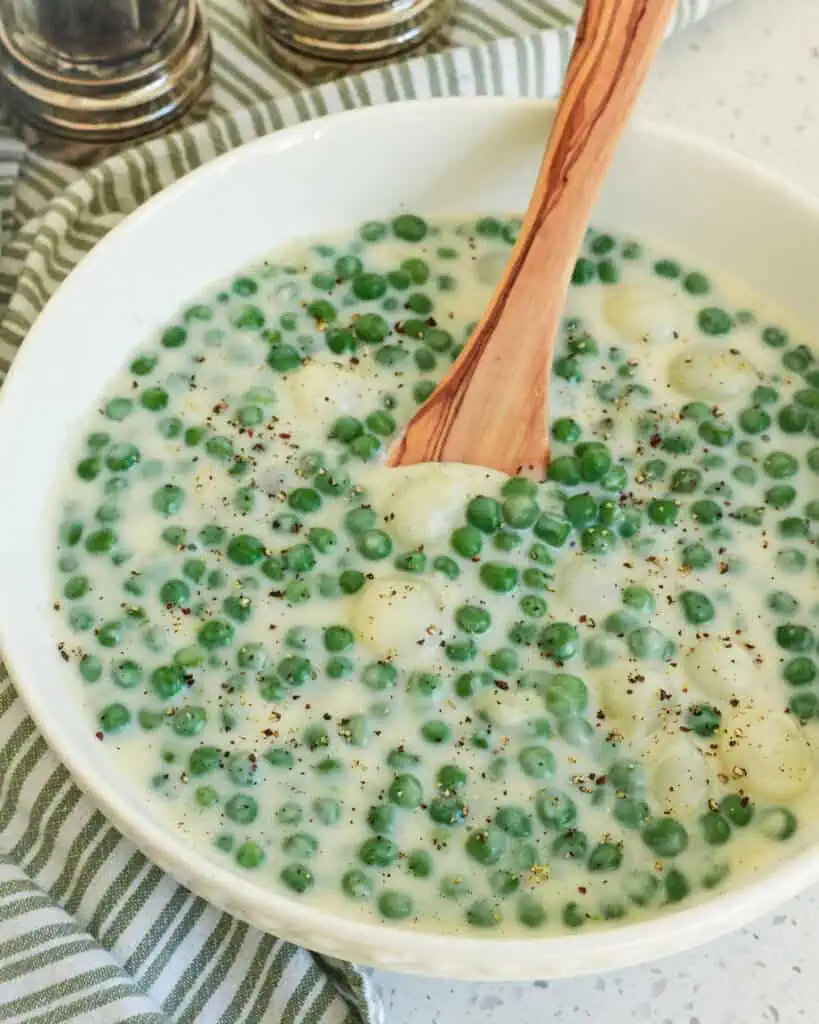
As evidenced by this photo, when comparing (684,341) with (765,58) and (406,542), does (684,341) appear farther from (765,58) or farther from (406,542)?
(765,58)

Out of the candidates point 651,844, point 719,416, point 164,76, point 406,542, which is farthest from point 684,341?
point 164,76

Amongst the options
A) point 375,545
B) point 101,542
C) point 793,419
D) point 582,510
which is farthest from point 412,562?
point 793,419

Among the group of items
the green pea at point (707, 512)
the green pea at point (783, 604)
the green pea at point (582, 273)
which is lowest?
the green pea at point (783, 604)

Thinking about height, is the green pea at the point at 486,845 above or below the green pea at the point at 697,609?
below

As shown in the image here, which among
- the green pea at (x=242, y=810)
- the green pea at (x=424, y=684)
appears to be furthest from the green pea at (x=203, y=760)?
the green pea at (x=424, y=684)

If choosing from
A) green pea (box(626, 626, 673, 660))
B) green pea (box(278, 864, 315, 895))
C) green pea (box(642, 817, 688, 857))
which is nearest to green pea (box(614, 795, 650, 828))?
green pea (box(642, 817, 688, 857))

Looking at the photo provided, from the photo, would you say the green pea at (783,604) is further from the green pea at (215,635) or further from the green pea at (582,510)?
the green pea at (215,635)
